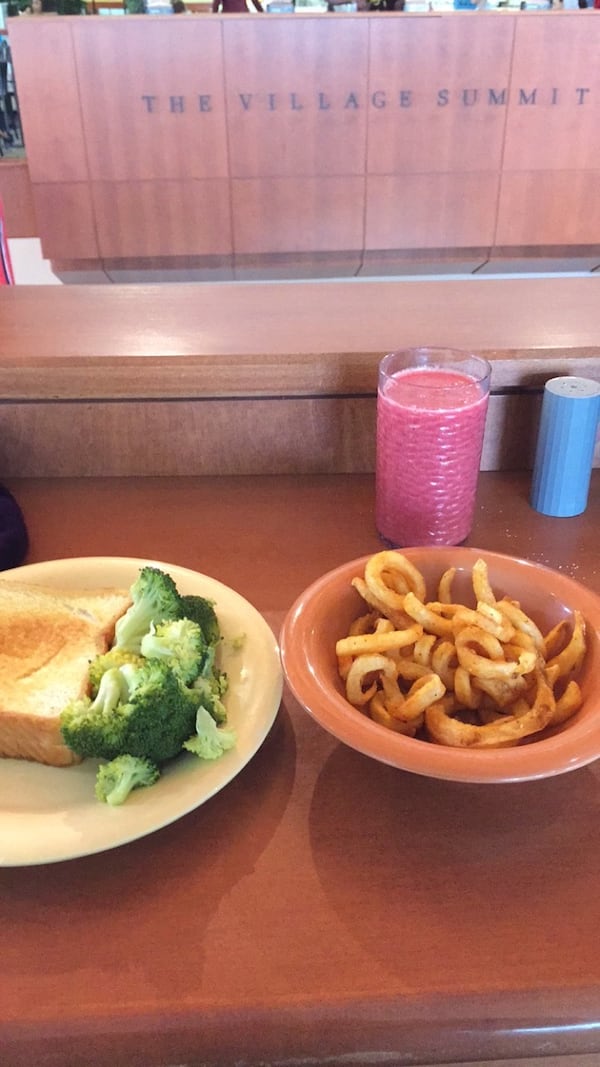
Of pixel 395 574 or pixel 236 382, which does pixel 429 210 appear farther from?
pixel 395 574

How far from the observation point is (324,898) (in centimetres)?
67

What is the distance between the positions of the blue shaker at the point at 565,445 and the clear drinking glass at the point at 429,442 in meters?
0.12

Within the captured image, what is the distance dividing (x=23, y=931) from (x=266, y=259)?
438 centimetres

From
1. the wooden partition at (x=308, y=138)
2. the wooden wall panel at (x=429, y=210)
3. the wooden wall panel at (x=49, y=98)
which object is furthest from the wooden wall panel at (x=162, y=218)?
the wooden wall panel at (x=429, y=210)

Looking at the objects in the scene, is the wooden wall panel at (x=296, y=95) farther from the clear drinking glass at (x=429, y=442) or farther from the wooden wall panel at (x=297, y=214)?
the clear drinking glass at (x=429, y=442)

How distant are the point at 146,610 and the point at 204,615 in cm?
6

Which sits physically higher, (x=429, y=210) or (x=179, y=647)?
(x=179, y=647)

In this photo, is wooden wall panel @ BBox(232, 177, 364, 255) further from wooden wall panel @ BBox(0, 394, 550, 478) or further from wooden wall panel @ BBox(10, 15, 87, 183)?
wooden wall panel @ BBox(0, 394, 550, 478)

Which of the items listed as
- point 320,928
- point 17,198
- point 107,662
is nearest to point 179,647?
point 107,662

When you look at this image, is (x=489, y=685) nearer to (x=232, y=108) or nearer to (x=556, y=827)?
(x=556, y=827)

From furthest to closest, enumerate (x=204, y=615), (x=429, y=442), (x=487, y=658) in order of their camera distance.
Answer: (x=429, y=442), (x=204, y=615), (x=487, y=658)

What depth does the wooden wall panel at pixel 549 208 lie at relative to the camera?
14.5 feet

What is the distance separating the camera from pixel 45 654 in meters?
0.86

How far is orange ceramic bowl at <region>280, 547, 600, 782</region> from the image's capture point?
65 centimetres
